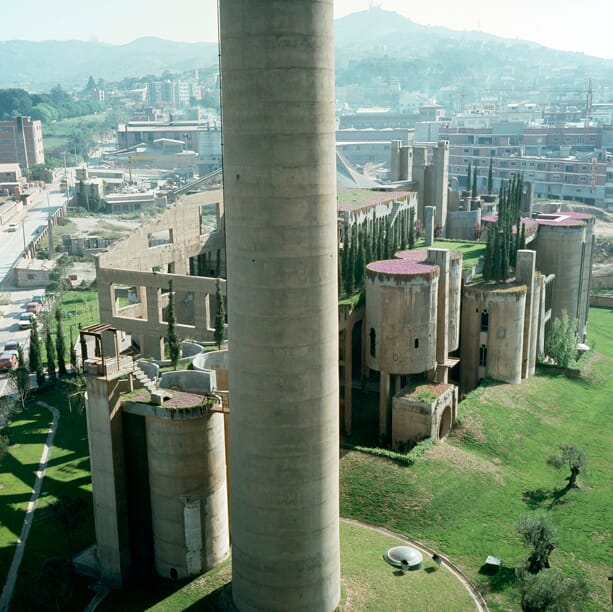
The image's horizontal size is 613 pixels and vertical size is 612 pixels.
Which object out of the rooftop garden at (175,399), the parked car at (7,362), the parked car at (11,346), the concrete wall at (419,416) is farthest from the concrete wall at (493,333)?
the parked car at (11,346)

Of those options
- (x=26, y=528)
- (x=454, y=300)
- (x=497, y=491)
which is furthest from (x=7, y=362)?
(x=497, y=491)

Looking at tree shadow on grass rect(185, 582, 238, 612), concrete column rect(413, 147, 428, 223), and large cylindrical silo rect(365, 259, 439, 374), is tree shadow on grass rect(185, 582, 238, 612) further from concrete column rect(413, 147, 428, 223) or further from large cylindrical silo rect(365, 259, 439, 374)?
concrete column rect(413, 147, 428, 223)

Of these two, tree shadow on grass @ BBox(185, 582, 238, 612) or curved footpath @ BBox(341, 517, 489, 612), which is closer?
tree shadow on grass @ BBox(185, 582, 238, 612)

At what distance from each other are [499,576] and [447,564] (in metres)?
2.52

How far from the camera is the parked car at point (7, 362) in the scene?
68.6 metres

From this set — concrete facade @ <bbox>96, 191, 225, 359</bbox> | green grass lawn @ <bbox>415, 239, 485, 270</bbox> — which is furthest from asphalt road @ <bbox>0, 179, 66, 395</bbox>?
green grass lawn @ <bbox>415, 239, 485, 270</bbox>

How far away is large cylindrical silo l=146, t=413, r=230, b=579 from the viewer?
34.4 metres

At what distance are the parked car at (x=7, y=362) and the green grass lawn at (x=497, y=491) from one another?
37.7 metres

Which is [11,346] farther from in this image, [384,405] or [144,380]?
[144,380]

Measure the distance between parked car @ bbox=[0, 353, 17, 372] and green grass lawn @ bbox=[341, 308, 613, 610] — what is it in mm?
37667

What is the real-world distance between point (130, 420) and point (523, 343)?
3641cm

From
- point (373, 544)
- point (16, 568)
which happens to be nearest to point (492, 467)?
point (373, 544)

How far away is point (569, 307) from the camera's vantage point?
237 ft

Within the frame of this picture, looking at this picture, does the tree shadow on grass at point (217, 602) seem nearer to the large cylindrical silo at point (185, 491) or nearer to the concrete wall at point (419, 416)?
the large cylindrical silo at point (185, 491)
